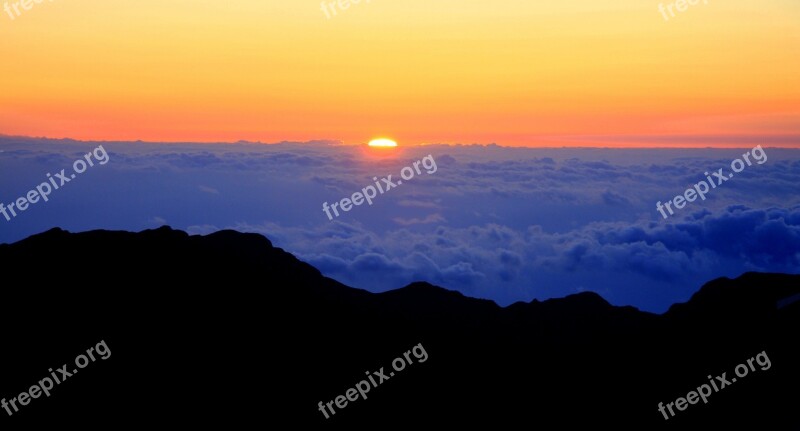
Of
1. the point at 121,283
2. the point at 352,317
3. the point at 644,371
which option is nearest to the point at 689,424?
the point at 644,371

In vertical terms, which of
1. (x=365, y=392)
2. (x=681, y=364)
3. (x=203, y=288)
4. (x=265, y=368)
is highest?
(x=203, y=288)

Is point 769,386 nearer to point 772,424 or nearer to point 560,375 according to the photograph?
point 772,424

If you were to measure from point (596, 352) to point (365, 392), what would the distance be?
842 inches

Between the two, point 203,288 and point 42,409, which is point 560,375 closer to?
point 203,288

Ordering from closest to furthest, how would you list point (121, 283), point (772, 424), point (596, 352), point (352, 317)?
point (772, 424) < point (121, 283) < point (352, 317) < point (596, 352)

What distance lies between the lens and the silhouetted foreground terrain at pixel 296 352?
5112 cm

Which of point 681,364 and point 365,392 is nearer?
point 365,392

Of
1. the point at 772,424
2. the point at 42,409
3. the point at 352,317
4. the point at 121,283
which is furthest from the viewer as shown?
the point at 352,317

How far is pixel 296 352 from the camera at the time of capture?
187 ft

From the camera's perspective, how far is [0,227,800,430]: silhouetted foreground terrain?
168 ft

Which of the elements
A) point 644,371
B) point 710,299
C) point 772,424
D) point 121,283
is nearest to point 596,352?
point 644,371

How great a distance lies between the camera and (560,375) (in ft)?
201

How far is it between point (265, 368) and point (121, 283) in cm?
1201

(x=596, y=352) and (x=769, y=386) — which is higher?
(x=596, y=352)
